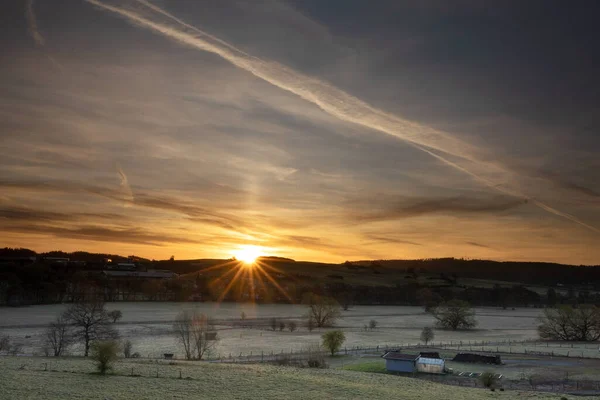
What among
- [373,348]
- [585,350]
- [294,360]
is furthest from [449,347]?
[294,360]

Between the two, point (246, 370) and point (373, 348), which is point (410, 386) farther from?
point (373, 348)

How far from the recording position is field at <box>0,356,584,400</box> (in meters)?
40.9

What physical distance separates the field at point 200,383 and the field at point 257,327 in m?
22.5

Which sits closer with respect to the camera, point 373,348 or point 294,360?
point 294,360

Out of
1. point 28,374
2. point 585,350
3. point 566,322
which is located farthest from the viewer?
point 566,322

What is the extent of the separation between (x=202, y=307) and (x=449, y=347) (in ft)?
292

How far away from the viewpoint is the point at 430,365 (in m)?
67.4

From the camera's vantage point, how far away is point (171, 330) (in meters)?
106

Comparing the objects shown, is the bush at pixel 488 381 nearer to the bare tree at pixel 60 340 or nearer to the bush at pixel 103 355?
the bush at pixel 103 355

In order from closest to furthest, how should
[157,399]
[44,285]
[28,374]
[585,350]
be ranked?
1. [157,399]
2. [28,374]
3. [585,350]
4. [44,285]

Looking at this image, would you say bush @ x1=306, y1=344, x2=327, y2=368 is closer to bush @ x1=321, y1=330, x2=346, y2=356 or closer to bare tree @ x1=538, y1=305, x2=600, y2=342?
bush @ x1=321, y1=330, x2=346, y2=356

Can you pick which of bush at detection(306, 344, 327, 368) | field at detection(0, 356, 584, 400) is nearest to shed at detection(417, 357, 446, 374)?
field at detection(0, 356, 584, 400)

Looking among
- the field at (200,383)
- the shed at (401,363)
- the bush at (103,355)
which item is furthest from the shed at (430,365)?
the bush at (103,355)

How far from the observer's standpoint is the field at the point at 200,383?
40906mm
